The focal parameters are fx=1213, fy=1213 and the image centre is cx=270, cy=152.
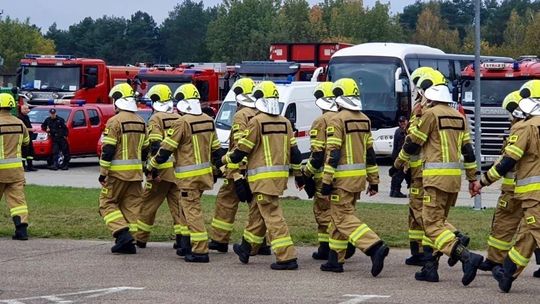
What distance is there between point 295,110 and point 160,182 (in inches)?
569

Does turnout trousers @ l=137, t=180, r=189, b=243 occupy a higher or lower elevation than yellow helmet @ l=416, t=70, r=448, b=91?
lower

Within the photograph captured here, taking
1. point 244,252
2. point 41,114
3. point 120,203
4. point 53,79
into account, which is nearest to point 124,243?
point 120,203

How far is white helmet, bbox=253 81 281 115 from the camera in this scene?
13.6 m

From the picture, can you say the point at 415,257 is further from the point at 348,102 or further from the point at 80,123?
the point at 80,123

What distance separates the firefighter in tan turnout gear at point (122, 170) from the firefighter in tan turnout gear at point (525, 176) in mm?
4731

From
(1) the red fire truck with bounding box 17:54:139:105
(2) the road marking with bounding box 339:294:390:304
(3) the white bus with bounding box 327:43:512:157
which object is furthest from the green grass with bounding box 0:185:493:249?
(1) the red fire truck with bounding box 17:54:139:105

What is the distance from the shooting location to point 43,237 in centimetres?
1612

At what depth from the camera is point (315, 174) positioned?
1373 cm

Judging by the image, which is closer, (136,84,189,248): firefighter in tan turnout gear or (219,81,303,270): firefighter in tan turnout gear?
(219,81,303,270): firefighter in tan turnout gear

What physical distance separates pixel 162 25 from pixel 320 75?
109335 mm

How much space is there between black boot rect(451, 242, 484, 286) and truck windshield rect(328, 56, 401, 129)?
20.0 m

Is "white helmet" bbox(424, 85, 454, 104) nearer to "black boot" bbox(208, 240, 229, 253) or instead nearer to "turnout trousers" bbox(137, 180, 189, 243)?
"black boot" bbox(208, 240, 229, 253)

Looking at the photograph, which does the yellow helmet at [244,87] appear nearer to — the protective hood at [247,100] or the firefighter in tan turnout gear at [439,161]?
the protective hood at [247,100]

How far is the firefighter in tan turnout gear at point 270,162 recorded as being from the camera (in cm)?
1330
